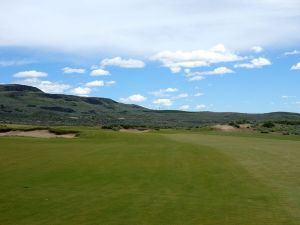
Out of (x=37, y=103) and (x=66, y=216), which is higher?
(x=37, y=103)

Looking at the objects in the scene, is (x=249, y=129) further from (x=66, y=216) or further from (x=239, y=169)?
(x=66, y=216)

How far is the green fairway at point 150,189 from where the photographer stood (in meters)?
12.9

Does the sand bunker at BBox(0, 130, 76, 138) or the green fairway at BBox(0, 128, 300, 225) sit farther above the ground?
the sand bunker at BBox(0, 130, 76, 138)

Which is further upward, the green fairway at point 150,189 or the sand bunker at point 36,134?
the sand bunker at point 36,134

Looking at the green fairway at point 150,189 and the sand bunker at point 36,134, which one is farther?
the sand bunker at point 36,134

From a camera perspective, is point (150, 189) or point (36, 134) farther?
point (36, 134)

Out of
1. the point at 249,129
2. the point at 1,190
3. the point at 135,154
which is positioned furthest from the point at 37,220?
the point at 249,129

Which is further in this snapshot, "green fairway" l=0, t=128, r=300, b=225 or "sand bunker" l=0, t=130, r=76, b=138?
"sand bunker" l=0, t=130, r=76, b=138

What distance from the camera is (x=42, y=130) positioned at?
179 ft

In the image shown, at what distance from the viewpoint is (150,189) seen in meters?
17.0

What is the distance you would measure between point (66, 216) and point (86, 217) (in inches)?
22.3

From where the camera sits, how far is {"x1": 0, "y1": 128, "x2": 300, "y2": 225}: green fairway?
12.9 meters

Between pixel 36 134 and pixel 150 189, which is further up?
pixel 36 134

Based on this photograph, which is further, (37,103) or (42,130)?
(37,103)
